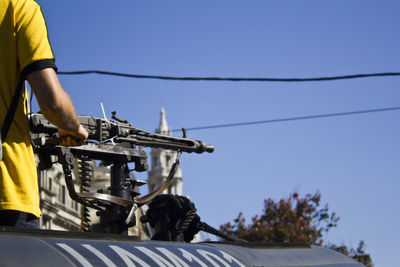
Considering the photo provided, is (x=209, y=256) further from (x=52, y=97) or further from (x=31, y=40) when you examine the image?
(x=31, y=40)

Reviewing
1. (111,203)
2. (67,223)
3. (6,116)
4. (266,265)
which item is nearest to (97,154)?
(111,203)

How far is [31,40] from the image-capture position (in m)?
3.72

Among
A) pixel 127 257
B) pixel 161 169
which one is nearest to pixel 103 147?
pixel 127 257

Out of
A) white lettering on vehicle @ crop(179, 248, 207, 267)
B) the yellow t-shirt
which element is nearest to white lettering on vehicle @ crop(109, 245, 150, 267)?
the yellow t-shirt

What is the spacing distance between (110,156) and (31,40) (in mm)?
1968

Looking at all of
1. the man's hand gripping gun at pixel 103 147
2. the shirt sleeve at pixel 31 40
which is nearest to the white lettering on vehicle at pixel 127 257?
the shirt sleeve at pixel 31 40

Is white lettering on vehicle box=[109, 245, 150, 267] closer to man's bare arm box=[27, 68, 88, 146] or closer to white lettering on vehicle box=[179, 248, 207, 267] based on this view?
white lettering on vehicle box=[179, 248, 207, 267]

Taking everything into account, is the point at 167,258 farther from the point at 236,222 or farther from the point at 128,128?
the point at 236,222

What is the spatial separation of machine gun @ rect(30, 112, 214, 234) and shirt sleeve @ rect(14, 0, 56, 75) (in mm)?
1237

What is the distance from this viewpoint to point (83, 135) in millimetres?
4035

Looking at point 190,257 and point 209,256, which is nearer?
point 190,257

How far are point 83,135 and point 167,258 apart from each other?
749 mm

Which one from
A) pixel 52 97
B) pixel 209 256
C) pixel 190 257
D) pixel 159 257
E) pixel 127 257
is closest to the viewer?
pixel 52 97

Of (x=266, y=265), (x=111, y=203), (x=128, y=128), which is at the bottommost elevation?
(x=266, y=265)
